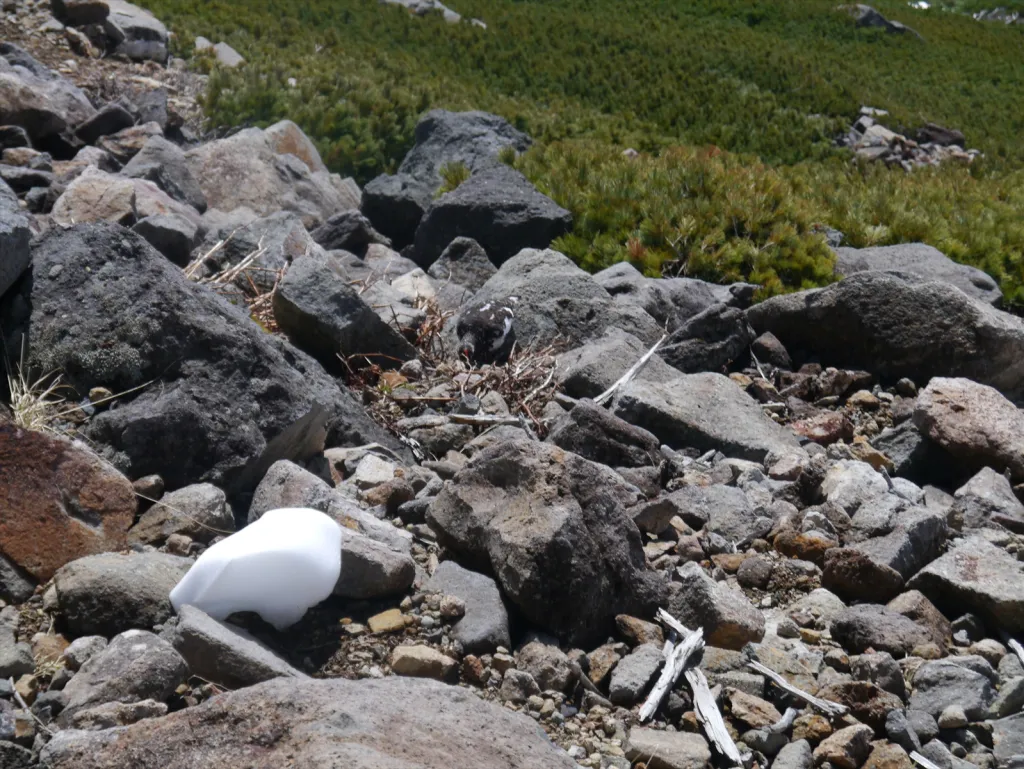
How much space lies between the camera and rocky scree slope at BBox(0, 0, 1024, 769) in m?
2.74

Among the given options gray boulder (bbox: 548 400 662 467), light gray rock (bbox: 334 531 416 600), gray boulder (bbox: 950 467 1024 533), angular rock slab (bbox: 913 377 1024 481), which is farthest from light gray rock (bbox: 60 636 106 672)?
angular rock slab (bbox: 913 377 1024 481)

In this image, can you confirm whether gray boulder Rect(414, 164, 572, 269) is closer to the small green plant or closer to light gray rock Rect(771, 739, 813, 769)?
the small green plant

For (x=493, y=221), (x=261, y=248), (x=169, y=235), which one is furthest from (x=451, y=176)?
(x=169, y=235)

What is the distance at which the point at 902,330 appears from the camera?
649 cm

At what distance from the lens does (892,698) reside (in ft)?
10.5

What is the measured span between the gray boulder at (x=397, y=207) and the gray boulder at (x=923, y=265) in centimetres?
355

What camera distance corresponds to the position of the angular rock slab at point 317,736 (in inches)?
82.4

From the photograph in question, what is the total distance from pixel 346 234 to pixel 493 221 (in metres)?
1.12

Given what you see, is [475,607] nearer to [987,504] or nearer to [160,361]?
[160,361]

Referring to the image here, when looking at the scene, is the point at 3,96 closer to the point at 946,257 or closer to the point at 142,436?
the point at 142,436

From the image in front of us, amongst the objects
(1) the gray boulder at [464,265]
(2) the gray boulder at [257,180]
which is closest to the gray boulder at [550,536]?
(1) the gray boulder at [464,265]

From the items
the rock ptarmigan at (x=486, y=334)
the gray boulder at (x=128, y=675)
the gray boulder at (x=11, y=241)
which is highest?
the gray boulder at (x=11, y=241)

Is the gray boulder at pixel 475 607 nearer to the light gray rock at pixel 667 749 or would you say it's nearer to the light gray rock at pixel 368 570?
the light gray rock at pixel 368 570

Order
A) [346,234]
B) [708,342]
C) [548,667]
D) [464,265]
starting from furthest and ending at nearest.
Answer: [346,234] < [464,265] < [708,342] < [548,667]
